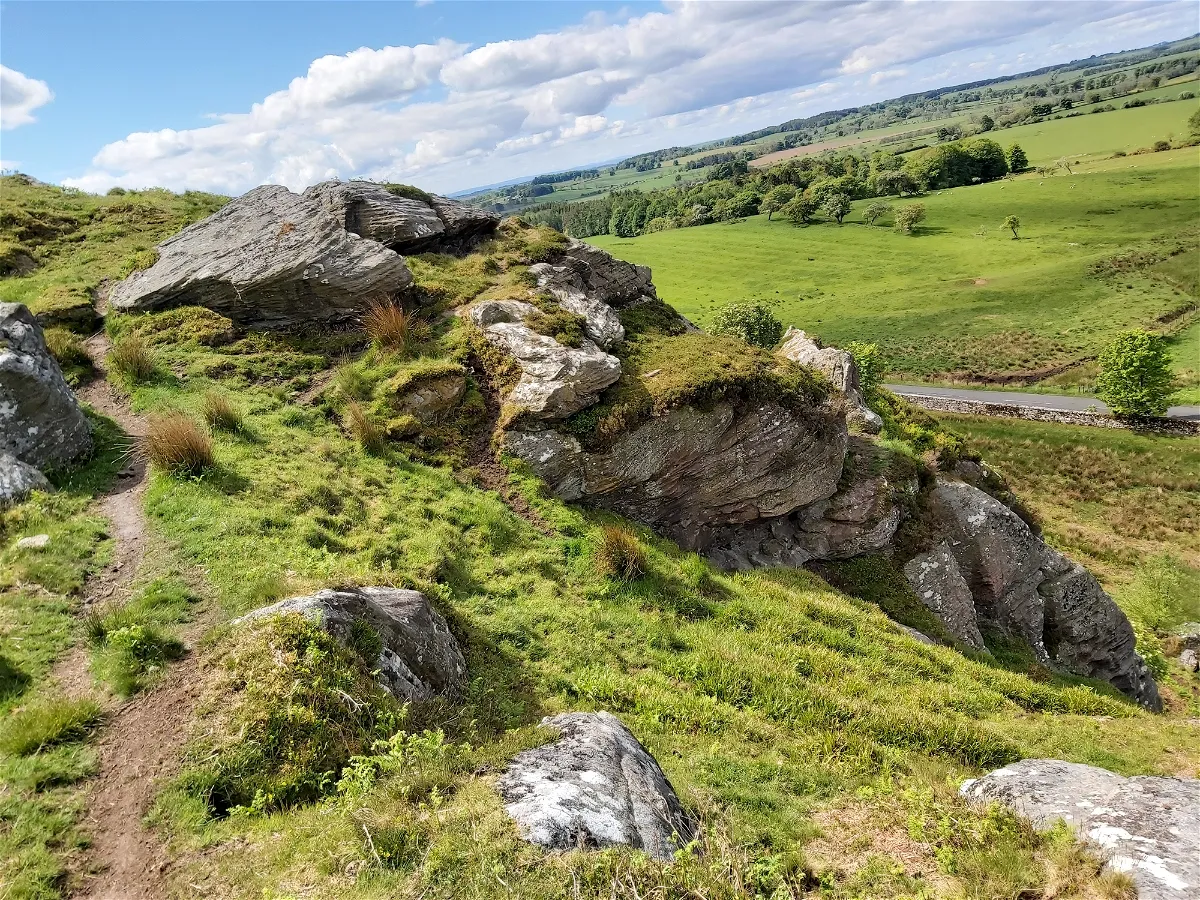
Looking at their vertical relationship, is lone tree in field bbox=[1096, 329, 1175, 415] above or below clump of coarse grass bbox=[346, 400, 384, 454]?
below

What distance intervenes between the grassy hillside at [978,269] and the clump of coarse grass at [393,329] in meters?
65.6

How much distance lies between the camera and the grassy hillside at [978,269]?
232ft

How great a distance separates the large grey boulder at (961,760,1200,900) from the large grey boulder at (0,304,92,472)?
57.2ft

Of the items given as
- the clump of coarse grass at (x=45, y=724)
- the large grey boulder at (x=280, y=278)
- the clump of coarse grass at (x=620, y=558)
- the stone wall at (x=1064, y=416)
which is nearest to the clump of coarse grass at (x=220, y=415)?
the large grey boulder at (x=280, y=278)

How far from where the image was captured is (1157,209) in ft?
319

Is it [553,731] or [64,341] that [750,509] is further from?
[64,341]

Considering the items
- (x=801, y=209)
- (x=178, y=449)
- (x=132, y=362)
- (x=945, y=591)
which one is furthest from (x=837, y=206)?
(x=178, y=449)

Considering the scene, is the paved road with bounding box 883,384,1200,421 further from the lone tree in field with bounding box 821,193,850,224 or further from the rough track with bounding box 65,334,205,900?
the lone tree in field with bounding box 821,193,850,224

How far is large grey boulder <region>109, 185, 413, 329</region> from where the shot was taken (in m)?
18.8

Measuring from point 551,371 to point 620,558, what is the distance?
5.96 m

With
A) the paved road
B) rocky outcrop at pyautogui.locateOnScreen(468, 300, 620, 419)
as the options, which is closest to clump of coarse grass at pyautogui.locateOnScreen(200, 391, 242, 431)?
rocky outcrop at pyautogui.locateOnScreen(468, 300, 620, 419)

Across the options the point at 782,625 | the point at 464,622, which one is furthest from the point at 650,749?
the point at 782,625

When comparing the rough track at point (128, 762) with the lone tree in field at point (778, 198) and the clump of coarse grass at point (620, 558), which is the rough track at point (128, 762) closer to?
the clump of coarse grass at point (620, 558)

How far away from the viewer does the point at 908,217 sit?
363 feet
